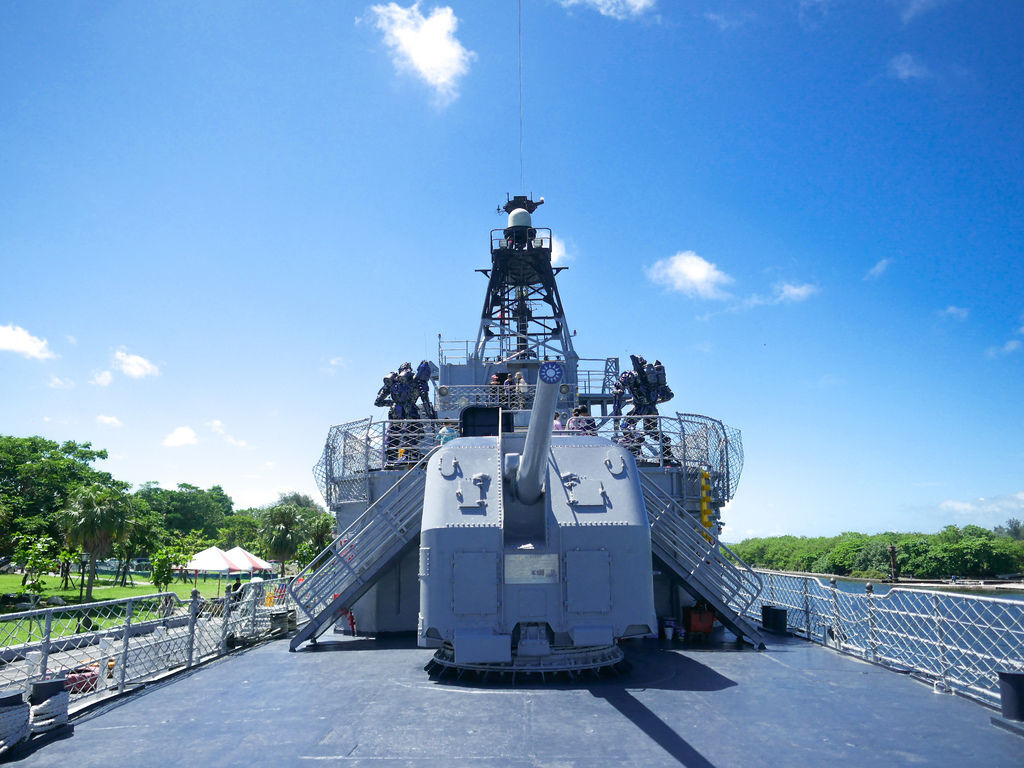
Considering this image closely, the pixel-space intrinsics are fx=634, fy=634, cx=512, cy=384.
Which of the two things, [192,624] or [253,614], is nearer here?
[192,624]

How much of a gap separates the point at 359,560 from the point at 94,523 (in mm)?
22600

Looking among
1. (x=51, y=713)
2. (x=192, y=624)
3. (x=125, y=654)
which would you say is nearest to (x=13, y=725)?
(x=51, y=713)

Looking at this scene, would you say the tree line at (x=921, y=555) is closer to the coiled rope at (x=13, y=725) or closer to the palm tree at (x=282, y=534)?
the palm tree at (x=282, y=534)

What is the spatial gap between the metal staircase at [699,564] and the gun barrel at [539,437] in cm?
260

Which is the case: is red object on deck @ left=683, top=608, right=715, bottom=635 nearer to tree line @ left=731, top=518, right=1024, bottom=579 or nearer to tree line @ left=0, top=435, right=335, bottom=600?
tree line @ left=0, top=435, right=335, bottom=600

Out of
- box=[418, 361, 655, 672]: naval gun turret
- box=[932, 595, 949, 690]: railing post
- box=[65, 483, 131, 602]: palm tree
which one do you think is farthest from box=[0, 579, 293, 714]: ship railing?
box=[65, 483, 131, 602]: palm tree

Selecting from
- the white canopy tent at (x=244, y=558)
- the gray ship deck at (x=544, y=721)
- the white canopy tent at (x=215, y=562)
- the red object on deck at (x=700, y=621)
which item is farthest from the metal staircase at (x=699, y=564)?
the white canopy tent at (x=244, y=558)

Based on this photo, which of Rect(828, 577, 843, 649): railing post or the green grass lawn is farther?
the green grass lawn

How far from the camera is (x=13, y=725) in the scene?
222 inches

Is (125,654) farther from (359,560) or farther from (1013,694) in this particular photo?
(1013,694)

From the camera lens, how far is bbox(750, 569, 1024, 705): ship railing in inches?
276

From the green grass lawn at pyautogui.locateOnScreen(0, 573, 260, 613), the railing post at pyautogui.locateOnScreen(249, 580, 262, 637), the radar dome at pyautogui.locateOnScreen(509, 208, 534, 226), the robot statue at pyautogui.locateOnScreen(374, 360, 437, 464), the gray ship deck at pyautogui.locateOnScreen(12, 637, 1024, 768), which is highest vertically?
the radar dome at pyautogui.locateOnScreen(509, 208, 534, 226)

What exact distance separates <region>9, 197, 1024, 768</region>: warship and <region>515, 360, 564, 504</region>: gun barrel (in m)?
0.03

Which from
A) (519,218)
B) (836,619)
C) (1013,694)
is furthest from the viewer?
(519,218)
